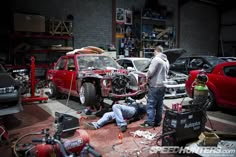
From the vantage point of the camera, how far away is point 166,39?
15.5 meters

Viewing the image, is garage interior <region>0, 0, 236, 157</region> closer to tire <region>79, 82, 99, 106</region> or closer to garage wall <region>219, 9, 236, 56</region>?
garage wall <region>219, 9, 236, 56</region>

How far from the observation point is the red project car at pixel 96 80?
564cm

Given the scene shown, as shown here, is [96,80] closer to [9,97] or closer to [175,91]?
[9,97]

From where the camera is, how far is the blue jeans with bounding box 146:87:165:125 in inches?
185

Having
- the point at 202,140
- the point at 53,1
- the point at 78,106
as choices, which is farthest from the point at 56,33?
the point at 202,140

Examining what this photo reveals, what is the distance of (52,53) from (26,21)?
2093mm

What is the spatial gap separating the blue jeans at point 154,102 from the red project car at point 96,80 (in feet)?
3.21

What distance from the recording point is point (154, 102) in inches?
187

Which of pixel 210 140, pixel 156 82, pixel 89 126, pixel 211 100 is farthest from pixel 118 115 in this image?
pixel 211 100

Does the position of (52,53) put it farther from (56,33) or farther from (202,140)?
(202,140)

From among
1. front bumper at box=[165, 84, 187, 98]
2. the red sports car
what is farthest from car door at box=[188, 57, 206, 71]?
the red sports car

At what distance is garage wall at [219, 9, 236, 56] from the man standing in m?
16.4

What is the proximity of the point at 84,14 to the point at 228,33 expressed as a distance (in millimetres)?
13608

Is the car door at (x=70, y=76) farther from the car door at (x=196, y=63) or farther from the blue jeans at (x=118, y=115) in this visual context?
the car door at (x=196, y=63)
